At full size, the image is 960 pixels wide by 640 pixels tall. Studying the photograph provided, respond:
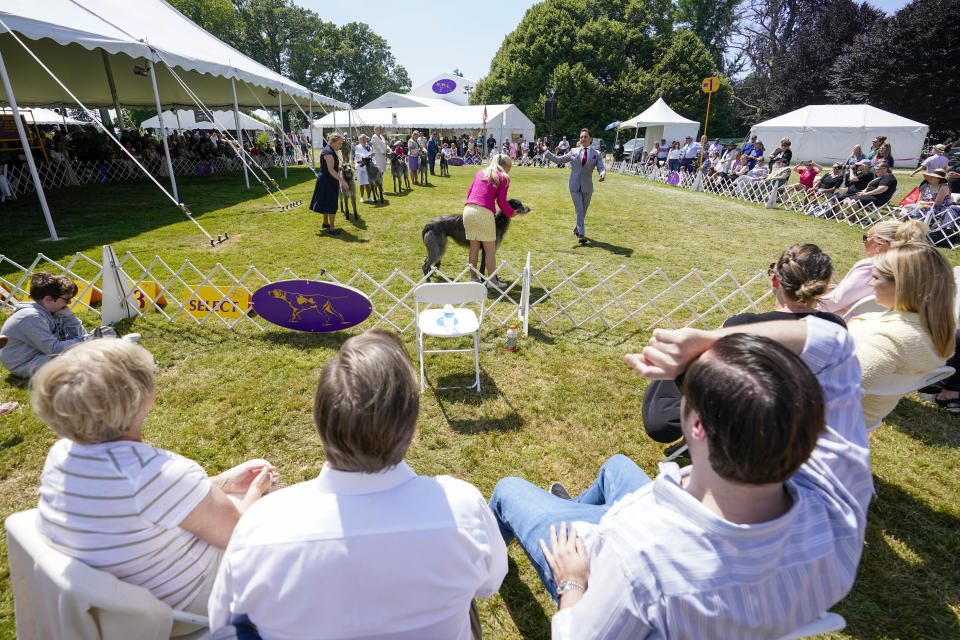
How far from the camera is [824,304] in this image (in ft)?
12.0

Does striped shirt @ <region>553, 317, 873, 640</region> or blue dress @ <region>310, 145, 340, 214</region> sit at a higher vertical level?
blue dress @ <region>310, 145, 340, 214</region>

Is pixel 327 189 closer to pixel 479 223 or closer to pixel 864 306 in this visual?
pixel 479 223

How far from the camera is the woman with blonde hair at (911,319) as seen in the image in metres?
2.46

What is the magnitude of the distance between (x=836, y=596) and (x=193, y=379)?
4.60 metres

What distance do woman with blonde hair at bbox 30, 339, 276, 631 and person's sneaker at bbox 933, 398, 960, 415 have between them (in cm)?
553

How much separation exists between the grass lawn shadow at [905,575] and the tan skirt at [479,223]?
14.6 ft

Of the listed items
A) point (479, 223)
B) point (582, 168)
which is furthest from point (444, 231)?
point (582, 168)

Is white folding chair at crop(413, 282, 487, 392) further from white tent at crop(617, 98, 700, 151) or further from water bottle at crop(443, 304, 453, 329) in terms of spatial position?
white tent at crop(617, 98, 700, 151)

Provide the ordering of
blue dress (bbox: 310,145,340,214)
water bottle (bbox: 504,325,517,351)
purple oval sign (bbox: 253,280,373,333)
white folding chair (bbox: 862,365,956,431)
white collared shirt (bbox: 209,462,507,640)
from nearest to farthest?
white collared shirt (bbox: 209,462,507,640)
white folding chair (bbox: 862,365,956,431)
purple oval sign (bbox: 253,280,373,333)
water bottle (bbox: 504,325,517,351)
blue dress (bbox: 310,145,340,214)

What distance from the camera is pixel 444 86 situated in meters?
45.1

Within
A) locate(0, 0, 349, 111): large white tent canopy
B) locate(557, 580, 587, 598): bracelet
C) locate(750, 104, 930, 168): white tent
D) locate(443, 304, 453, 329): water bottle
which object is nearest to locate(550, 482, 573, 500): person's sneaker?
locate(557, 580, 587, 598): bracelet

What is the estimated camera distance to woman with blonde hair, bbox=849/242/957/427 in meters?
2.46

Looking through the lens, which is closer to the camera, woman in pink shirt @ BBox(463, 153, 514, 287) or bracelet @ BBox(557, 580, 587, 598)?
bracelet @ BBox(557, 580, 587, 598)

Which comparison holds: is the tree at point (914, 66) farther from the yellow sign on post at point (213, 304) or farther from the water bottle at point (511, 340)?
the yellow sign on post at point (213, 304)
